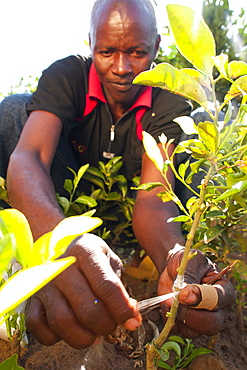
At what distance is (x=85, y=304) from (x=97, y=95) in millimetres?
1249

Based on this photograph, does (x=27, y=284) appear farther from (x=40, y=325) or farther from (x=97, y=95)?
(x=97, y=95)

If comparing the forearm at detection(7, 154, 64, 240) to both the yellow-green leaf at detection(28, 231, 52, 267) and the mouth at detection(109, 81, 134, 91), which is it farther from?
the yellow-green leaf at detection(28, 231, 52, 267)

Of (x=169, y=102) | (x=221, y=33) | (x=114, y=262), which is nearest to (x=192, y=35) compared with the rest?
(x=114, y=262)

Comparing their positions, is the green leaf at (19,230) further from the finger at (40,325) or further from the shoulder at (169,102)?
the shoulder at (169,102)

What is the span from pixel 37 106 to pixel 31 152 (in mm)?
300

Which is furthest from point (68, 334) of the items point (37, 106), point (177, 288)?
point (37, 106)

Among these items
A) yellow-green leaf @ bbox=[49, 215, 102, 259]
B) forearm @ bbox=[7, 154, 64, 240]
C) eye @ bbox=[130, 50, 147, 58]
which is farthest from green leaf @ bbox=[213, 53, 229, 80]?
eye @ bbox=[130, 50, 147, 58]

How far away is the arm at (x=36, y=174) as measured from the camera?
1.21 meters

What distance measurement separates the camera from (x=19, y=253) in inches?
18.3

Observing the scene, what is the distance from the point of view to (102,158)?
2033 mm

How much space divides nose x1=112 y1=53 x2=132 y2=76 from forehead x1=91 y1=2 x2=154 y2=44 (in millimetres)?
70

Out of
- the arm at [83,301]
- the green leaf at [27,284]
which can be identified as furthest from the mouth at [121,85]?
the green leaf at [27,284]

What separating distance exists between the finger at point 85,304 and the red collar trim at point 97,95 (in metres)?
1.14

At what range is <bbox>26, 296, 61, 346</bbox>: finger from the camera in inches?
39.1
